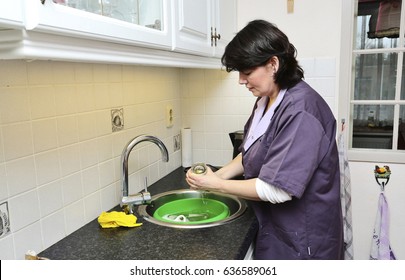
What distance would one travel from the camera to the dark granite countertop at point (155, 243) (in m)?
1.02

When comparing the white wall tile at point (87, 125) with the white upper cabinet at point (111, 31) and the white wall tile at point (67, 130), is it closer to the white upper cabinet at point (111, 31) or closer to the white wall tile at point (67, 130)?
the white wall tile at point (67, 130)

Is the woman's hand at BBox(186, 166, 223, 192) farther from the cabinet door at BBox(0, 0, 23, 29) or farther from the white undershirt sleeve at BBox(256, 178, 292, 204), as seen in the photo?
the cabinet door at BBox(0, 0, 23, 29)

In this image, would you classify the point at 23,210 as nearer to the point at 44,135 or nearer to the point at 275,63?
the point at 44,135

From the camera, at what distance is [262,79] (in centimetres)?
116

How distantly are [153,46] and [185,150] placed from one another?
3.49 ft

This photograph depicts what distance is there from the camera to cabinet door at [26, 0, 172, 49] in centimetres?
60

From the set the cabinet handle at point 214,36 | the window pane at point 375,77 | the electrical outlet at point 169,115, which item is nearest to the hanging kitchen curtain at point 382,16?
the window pane at point 375,77

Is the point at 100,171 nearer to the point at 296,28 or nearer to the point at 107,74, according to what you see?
the point at 107,74

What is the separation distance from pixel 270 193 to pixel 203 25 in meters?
0.74

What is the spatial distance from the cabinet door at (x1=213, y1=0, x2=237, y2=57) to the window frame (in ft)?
1.77

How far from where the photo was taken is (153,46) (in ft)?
3.29

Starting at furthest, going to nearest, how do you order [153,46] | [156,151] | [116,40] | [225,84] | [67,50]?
[225,84] → [156,151] → [153,46] → [116,40] → [67,50]

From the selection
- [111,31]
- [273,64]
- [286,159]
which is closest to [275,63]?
[273,64]
